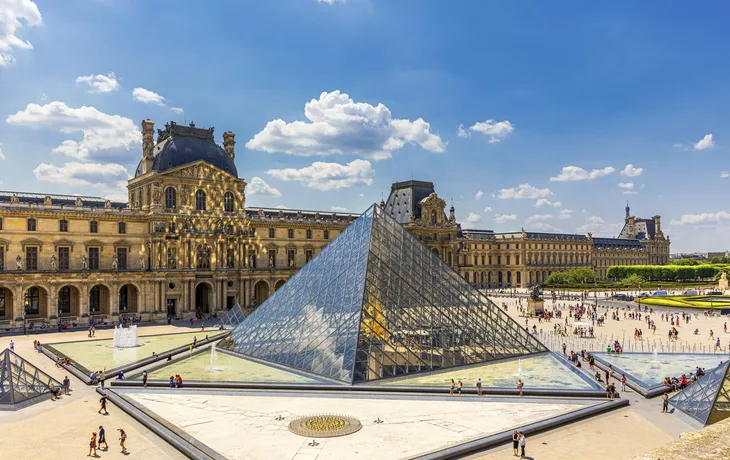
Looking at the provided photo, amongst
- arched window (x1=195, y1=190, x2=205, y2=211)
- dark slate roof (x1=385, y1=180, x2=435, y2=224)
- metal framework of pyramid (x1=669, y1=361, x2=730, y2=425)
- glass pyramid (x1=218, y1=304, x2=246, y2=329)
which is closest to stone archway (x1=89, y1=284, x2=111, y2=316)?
arched window (x1=195, y1=190, x2=205, y2=211)

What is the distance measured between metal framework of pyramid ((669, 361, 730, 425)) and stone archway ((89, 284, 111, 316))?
39.4 metres

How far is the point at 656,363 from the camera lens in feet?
88.1

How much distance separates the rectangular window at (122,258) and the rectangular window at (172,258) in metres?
3.26

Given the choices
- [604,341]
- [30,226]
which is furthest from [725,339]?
[30,226]

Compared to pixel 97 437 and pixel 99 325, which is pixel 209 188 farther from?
pixel 97 437

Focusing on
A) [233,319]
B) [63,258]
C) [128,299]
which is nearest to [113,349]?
[233,319]

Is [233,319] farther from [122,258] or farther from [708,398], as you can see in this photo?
[708,398]

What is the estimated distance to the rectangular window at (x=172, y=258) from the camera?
4641 centimetres

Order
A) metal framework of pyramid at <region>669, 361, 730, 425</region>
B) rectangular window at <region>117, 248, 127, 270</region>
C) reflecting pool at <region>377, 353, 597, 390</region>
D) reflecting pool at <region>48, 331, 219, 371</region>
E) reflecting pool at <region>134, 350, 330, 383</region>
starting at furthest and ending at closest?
rectangular window at <region>117, 248, 127, 270</region> < reflecting pool at <region>48, 331, 219, 371</region> < reflecting pool at <region>134, 350, 330, 383</region> < reflecting pool at <region>377, 353, 597, 390</region> < metal framework of pyramid at <region>669, 361, 730, 425</region>

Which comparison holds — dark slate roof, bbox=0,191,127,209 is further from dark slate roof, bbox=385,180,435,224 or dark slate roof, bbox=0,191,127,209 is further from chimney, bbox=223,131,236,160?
dark slate roof, bbox=385,180,435,224

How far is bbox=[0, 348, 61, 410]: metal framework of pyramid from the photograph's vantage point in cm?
2039

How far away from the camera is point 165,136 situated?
160 ft

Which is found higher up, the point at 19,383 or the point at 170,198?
the point at 170,198

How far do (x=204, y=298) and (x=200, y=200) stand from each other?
8941 mm
